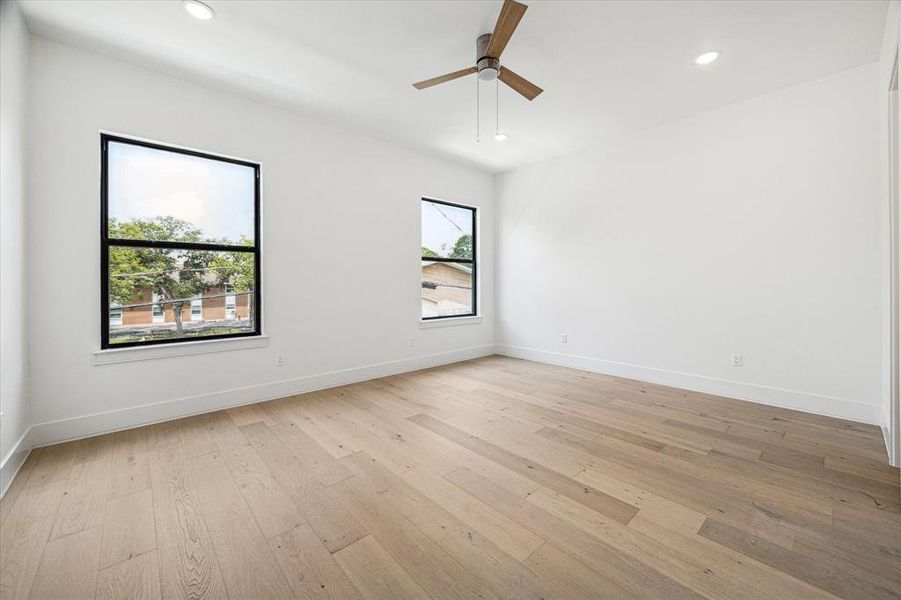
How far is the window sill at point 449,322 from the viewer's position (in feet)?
16.7

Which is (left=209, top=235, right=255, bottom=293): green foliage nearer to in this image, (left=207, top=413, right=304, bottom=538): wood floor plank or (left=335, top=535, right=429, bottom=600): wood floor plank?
(left=207, top=413, right=304, bottom=538): wood floor plank

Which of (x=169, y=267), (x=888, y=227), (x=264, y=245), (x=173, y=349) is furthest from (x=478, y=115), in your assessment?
(x=173, y=349)

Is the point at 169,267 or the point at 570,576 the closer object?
A: the point at 570,576

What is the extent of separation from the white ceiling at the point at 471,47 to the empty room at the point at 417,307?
0.09 feet

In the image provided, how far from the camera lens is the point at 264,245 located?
3641 mm

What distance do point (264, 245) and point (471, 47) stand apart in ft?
8.32

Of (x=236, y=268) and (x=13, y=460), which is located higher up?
(x=236, y=268)

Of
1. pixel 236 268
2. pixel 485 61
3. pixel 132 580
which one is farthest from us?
pixel 236 268

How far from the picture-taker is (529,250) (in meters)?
5.54

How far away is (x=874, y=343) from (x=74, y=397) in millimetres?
6236

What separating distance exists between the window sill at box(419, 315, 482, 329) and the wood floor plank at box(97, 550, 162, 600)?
12.0ft

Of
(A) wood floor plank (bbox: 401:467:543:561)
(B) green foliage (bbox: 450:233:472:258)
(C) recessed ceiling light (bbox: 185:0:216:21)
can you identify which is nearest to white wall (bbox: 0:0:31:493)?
(C) recessed ceiling light (bbox: 185:0:216:21)

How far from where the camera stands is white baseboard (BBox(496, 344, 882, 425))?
122 inches

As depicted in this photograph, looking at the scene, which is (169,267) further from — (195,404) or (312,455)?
(312,455)
